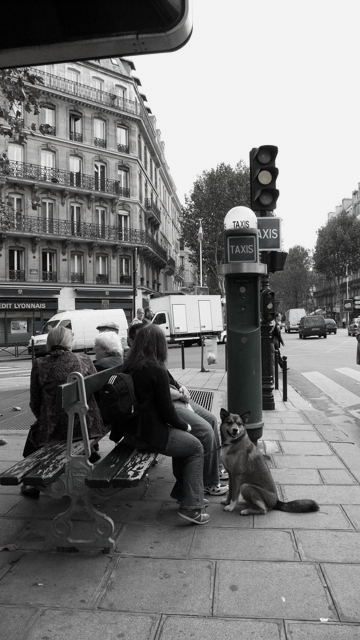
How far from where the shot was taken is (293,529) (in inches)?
143

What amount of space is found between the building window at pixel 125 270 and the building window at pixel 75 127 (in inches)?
355

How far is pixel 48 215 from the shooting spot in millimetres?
36625

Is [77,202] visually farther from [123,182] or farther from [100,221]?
[123,182]

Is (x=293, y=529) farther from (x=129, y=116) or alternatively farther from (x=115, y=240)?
(x=129, y=116)

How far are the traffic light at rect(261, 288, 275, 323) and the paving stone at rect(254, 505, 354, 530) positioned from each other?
4.52m

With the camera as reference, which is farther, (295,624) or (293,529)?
(293,529)

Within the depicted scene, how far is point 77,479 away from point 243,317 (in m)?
2.72

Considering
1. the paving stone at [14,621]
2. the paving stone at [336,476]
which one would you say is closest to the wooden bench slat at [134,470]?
the paving stone at [14,621]

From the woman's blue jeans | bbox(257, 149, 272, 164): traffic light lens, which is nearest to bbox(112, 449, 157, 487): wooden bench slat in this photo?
the woman's blue jeans

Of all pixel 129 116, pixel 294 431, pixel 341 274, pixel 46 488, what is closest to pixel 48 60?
pixel 46 488

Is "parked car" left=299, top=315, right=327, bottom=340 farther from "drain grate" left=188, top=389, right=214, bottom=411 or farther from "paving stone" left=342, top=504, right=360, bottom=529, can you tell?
"paving stone" left=342, top=504, right=360, bottom=529

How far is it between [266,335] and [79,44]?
6.71m

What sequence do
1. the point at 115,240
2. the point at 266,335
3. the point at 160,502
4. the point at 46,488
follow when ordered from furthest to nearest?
1. the point at 115,240
2. the point at 266,335
3. the point at 160,502
4. the point at 46,488

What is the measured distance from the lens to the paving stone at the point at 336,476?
15.2 feet
